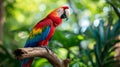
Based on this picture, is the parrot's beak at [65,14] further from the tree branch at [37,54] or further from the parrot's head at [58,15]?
the tree branch at [37,54]

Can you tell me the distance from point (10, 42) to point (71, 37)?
5.47 ft

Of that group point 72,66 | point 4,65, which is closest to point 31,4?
point 4,65

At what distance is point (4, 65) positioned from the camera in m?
2.99

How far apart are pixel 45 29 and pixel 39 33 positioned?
4 centimetres

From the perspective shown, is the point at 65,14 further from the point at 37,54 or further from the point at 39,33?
the point at 37,54

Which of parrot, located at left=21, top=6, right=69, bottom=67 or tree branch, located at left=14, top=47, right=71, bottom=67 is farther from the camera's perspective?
parrot, located at left=21, top=6, right=69, bottom=67

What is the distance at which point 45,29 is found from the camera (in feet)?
6.24

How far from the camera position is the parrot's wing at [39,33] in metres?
1.89

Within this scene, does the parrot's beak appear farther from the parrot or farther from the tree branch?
the tree branch

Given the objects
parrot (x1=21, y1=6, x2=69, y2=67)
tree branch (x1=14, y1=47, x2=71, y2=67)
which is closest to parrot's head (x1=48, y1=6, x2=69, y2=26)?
parrot (x1=21, y1=6, x2=69, y2=67)

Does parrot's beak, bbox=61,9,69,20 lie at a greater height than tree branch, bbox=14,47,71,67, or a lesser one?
greater

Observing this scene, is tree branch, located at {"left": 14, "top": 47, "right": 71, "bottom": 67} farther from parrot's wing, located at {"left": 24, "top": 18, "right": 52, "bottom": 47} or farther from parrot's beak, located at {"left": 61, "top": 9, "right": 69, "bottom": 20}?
parrot's beak, located at {"left": 61, "top": 9, "right": 69, "bottom": 20}

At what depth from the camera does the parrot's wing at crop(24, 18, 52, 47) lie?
1.89 m

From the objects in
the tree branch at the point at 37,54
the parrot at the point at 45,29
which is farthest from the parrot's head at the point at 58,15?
the tree branch at the point at 37,54
